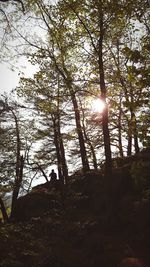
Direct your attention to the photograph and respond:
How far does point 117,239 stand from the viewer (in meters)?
11.1

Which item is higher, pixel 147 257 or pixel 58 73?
pixel 58 73

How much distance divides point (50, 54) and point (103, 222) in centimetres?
1106

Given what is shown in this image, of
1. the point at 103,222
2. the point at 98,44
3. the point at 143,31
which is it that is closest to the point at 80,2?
the point at 98,44

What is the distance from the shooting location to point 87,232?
40.9ft

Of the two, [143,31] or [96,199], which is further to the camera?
[143,31]

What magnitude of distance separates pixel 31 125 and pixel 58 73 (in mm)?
6957

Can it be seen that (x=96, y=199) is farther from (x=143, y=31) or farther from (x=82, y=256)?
(x=143, y=31)

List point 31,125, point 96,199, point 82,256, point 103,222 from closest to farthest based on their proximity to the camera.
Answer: point 82,256 < point 103,222 < point 96,199 < point 31,125

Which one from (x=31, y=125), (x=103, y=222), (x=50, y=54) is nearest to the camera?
(x=103, y=222)

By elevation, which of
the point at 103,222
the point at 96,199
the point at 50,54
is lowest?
the point at 103,222

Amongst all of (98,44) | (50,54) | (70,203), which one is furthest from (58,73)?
(70,203)

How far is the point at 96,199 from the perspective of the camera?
15414 mm

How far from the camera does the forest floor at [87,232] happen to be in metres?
9.94

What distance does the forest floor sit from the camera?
32.6 feet
